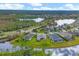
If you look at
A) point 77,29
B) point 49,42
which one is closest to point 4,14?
point 49,42

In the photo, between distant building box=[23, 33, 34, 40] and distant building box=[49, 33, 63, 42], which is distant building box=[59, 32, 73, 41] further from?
distant building box=[23, 33, 34, 40]

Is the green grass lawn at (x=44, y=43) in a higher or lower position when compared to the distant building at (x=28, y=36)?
lower

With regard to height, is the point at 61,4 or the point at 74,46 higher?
the point at 61,4

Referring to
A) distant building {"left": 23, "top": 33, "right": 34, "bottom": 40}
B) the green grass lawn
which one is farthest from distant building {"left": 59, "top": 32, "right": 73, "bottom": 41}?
distant building {"left": 23, "top": 33, "right": 34, "bottom": 40}

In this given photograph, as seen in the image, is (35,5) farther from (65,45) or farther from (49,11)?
(65,45)

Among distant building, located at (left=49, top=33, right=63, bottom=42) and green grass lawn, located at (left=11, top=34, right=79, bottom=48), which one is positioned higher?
distant building, located at (left=49, top=33, right=63, bottom=42)

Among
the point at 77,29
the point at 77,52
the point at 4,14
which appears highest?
the point at 4,14

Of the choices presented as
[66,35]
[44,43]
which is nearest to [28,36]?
[44,43]

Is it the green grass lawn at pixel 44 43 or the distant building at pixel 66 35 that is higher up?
the distant building at pixel 66 35

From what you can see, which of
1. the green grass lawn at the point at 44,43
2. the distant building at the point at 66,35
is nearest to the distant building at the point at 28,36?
the green grass lawn at the point at 44,43

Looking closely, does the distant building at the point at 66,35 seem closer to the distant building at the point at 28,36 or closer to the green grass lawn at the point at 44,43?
the green grass lawn at the point at 44,43

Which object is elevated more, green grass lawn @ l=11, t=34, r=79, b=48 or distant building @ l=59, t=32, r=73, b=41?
distant building @ l=59, t=32, r=73, b=41
